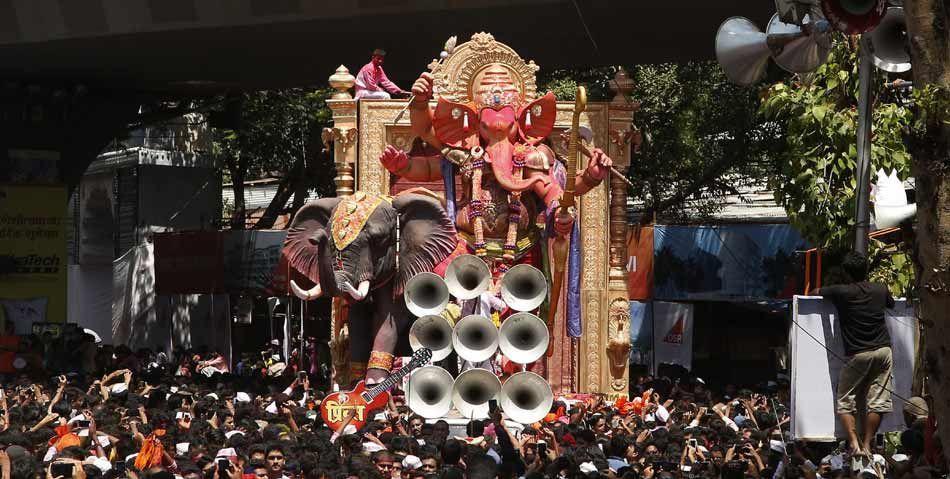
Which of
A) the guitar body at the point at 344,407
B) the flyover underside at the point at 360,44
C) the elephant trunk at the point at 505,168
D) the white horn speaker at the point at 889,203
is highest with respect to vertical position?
the flyover underside at the point at 360,44

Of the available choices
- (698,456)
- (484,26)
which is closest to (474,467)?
(698,456)

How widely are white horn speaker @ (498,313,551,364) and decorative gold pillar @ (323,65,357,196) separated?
3629 mm

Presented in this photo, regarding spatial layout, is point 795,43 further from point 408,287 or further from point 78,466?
point 408,287

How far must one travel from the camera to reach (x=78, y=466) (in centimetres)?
884

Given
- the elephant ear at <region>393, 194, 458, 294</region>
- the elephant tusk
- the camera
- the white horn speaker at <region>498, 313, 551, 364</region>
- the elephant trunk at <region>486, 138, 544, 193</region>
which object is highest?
the elephant trunk at <region>486, 138, 544, 193</region>

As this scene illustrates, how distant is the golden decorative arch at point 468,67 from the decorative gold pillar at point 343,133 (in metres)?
1.19

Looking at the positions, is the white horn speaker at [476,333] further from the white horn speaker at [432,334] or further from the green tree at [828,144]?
the green tree at [828,144]

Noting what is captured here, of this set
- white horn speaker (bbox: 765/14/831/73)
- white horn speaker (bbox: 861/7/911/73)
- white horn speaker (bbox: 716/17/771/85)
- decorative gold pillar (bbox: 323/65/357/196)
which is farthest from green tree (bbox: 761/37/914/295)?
decorative gold pillar (bbox: 323/65/357/196)

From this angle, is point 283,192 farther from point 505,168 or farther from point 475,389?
point 475,389

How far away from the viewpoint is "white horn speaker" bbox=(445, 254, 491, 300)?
46.5 feet

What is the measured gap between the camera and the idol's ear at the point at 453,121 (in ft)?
51.6

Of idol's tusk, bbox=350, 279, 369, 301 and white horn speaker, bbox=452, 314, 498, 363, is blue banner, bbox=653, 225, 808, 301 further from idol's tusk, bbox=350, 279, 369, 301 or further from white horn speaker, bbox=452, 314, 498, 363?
white horn speaker, bbox=452, 314, 498, 363

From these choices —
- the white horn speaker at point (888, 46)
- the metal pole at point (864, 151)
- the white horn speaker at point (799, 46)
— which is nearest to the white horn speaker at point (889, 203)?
the metal pole at point (864, 151)

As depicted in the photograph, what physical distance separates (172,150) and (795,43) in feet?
74.9
